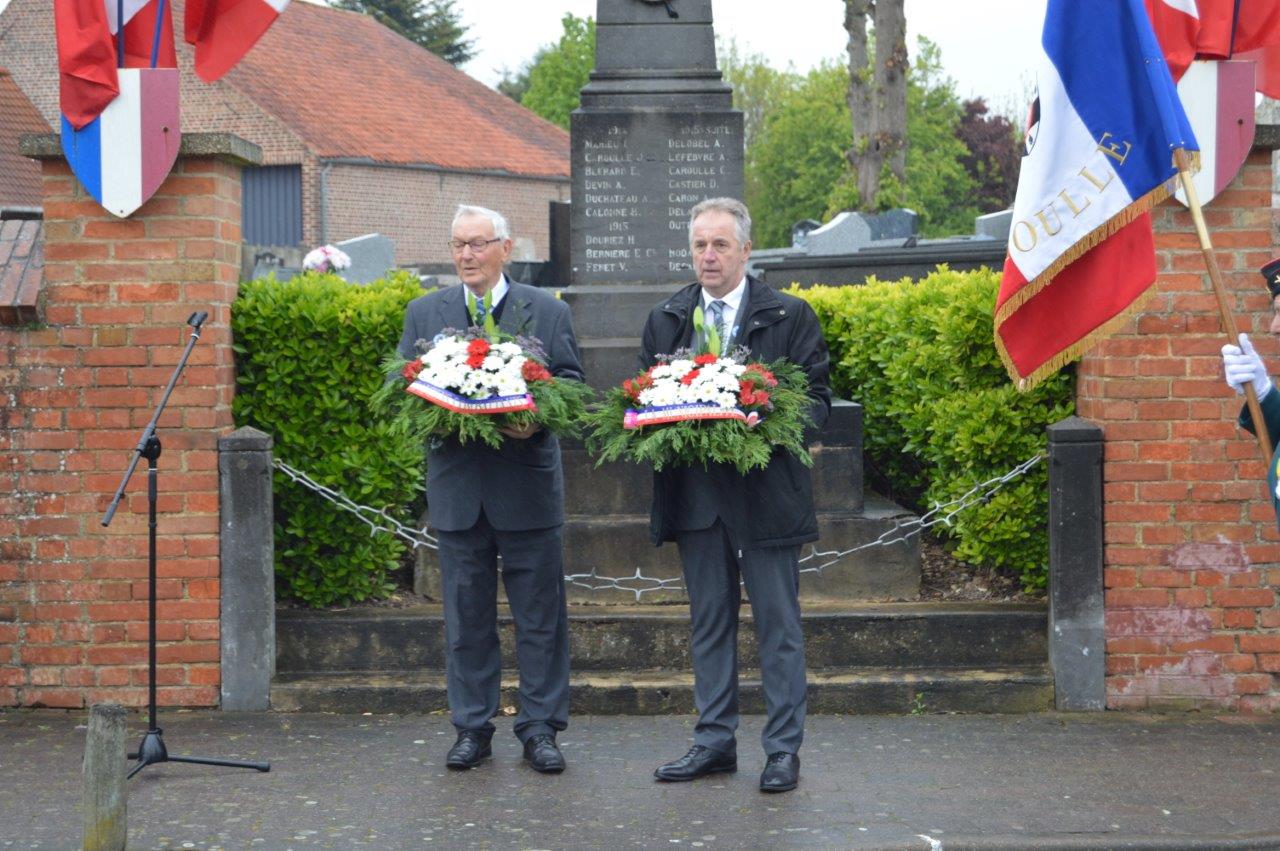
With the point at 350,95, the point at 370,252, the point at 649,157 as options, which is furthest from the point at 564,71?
the point at 649,157

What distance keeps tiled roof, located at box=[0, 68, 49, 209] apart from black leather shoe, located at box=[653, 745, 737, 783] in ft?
80.1

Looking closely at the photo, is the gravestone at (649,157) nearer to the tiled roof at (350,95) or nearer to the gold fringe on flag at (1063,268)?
the gold fringe on flag at (1063,268)

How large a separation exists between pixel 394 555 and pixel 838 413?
229 cm

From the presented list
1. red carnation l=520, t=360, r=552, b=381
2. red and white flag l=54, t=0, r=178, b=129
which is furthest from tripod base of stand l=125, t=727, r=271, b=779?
red and white flag l=54, t=0, r=178, b=129

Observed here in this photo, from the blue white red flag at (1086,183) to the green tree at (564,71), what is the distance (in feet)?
183

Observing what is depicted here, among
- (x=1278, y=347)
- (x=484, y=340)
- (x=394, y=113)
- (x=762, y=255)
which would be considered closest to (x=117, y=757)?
(x=484, y=340)

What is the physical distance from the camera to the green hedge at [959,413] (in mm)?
7727

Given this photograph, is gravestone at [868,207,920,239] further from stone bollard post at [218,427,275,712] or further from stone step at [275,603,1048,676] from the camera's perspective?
stone bollard post at [218,427,275,712]

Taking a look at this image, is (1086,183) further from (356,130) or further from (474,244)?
(356,130)

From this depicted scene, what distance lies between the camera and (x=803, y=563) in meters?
7.86

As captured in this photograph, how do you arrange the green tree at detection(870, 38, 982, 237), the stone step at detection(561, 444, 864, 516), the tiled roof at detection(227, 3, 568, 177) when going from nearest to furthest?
the stone step at detection(561, 444, 864, 516), the tiled roof at detection(227, 3, 568, 177), the green tree at detection(870, 38, 982, 237)

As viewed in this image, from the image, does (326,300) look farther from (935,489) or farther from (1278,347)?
(1278,347)

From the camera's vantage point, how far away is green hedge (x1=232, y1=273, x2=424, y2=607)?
7.69m

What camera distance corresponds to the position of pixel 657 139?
10.2m
